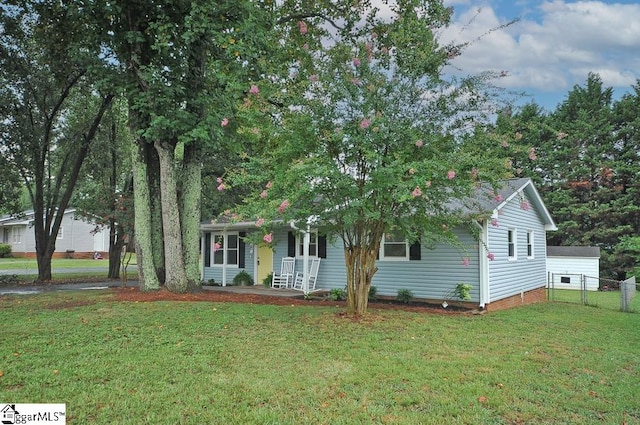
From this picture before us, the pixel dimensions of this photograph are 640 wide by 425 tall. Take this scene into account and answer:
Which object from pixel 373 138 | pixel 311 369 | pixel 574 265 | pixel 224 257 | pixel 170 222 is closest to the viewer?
pixel 311 369

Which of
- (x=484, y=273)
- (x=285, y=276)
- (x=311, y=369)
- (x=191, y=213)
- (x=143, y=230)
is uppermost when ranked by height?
(x=191, y=213)

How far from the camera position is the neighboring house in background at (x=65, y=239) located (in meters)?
34.5

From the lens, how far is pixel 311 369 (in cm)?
469

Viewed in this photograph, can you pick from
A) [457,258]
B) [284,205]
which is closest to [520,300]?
[457,258]

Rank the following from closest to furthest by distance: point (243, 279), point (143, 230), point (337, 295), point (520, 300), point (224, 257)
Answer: point (143, 230), point (337, 295), point (520, 300), point (243, 279), point (224, 257)

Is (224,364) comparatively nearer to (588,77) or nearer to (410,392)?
(410,392)

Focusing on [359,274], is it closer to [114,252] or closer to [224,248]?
[224,248]

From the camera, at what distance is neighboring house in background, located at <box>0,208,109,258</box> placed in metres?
34.5

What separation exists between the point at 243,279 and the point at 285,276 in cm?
190

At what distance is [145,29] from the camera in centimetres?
1062

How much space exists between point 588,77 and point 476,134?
29056 millimetres

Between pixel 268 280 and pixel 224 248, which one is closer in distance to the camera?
pixel 268 280

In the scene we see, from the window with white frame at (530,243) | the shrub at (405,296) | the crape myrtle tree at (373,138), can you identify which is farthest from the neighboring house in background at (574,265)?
the crape myrtle tree at (373,138)

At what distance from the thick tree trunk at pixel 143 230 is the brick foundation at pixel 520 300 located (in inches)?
335
